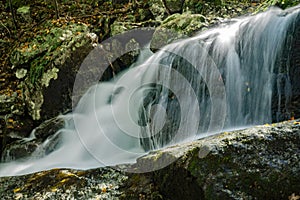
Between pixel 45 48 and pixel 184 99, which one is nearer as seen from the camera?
pixel 184 99

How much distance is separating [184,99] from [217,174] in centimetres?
269

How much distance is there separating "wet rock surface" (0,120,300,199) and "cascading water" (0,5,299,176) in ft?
5.67

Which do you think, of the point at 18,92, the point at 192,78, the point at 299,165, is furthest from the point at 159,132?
the point at 18,92

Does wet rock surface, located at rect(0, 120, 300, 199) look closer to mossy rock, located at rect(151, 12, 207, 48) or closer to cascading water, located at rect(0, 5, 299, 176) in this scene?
cascading water, located at rect(0, 5, 299, 176)

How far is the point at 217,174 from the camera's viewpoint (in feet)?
7.55

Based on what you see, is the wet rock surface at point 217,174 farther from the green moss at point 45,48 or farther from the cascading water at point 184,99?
the green moss at point 45,48

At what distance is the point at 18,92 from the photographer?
7082 millimetres

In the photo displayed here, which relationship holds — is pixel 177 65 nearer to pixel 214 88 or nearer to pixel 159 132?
pixel 214 88

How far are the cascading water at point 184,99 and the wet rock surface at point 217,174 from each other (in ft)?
5.67

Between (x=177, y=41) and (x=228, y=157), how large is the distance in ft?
14.4

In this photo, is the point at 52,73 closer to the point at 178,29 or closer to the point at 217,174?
the point at 178,29

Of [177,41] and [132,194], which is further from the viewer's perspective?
[177,41]

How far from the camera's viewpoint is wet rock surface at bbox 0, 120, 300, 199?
216cm

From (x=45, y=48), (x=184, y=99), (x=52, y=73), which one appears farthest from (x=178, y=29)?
(x=45, y=48)
